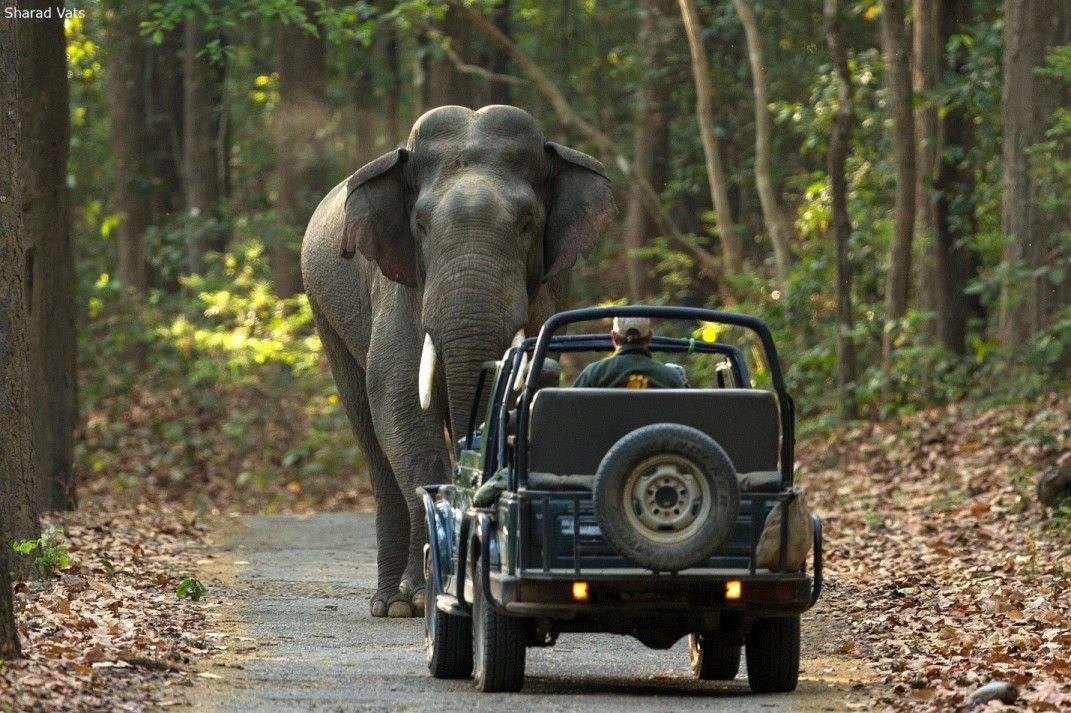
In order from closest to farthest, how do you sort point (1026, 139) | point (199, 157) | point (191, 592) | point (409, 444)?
point (191, 592) < point (409, 444) < point (1026, 139) < point (199, 157)

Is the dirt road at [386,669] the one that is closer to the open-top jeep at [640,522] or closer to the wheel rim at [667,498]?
the open-top jeep at [640,522]

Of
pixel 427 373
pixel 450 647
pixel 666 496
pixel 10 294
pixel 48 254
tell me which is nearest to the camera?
pixel 666 496

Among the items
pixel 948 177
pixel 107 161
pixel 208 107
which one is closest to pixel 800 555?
pixel 948 177

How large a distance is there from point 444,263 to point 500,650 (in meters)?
4.20

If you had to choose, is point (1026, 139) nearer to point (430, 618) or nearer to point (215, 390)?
point (430, 618)

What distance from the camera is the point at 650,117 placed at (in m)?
32.5

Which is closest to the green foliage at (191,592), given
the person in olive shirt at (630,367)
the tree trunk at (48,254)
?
the person in olive shirt at (630,367)

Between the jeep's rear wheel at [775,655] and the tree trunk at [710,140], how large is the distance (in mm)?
18767

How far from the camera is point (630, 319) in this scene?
9.55m

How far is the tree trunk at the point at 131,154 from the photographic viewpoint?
3619cm

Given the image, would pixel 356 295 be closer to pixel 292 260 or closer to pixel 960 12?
pixel 960 12

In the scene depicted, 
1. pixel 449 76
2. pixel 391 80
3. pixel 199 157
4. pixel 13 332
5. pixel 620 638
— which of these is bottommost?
pixel 620 638

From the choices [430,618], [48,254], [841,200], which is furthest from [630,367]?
[841,200]

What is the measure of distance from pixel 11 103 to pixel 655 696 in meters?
4.72
